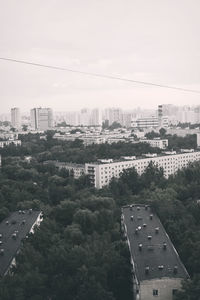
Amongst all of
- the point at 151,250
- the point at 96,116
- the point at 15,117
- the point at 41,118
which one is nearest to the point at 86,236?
the point at 151,250

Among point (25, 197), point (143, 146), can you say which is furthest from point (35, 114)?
point (25, 197)

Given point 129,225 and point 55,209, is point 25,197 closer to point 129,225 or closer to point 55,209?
point 55,209

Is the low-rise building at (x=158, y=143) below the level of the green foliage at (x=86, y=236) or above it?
Answer: above

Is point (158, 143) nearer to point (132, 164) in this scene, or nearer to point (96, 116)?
point (132, 164)

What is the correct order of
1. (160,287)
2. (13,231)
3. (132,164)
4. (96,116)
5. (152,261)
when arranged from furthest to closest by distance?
(96,116) < (132,164) < (13,231) < (152,261) < (160,287)

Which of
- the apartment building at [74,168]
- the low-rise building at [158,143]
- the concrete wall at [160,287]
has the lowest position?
the concrete wall at [160,287]

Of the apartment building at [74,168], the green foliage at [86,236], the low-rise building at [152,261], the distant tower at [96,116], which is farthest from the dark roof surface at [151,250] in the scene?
the distant tower at [96,116]

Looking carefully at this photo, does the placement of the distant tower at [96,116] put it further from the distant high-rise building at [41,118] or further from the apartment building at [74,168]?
the apartment building at [74,168]
